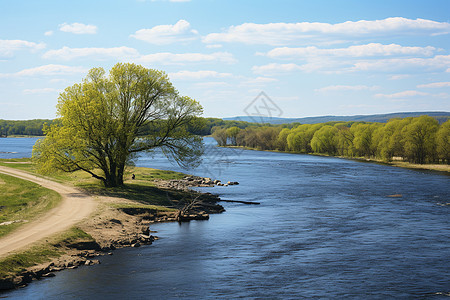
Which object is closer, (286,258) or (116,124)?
(286,258)

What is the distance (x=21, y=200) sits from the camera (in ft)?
146

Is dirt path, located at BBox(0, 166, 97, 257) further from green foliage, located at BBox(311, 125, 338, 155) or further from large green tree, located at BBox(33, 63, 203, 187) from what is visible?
green foliage, located at BBox(311, 125, 338, 155)

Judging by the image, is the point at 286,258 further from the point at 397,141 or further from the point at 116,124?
the point at 397,141

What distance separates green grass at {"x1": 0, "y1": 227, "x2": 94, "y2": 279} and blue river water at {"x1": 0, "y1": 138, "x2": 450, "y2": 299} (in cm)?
173

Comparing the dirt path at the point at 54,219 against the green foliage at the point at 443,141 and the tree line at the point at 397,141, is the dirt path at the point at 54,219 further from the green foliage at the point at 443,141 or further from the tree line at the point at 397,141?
the tree line at the point at 397,141

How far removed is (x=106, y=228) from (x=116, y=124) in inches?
751

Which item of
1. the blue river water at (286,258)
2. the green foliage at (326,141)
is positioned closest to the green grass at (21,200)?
the blue river water at (286,258)

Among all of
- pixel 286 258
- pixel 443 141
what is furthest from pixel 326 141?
pixel 286 258

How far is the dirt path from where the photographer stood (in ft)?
100

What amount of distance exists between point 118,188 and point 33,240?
75.4ft

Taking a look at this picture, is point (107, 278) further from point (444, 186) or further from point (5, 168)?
point (444, 186)

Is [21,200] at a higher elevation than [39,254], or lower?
higher

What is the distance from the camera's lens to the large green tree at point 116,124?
51.0m

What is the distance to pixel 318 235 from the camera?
39.1 m
